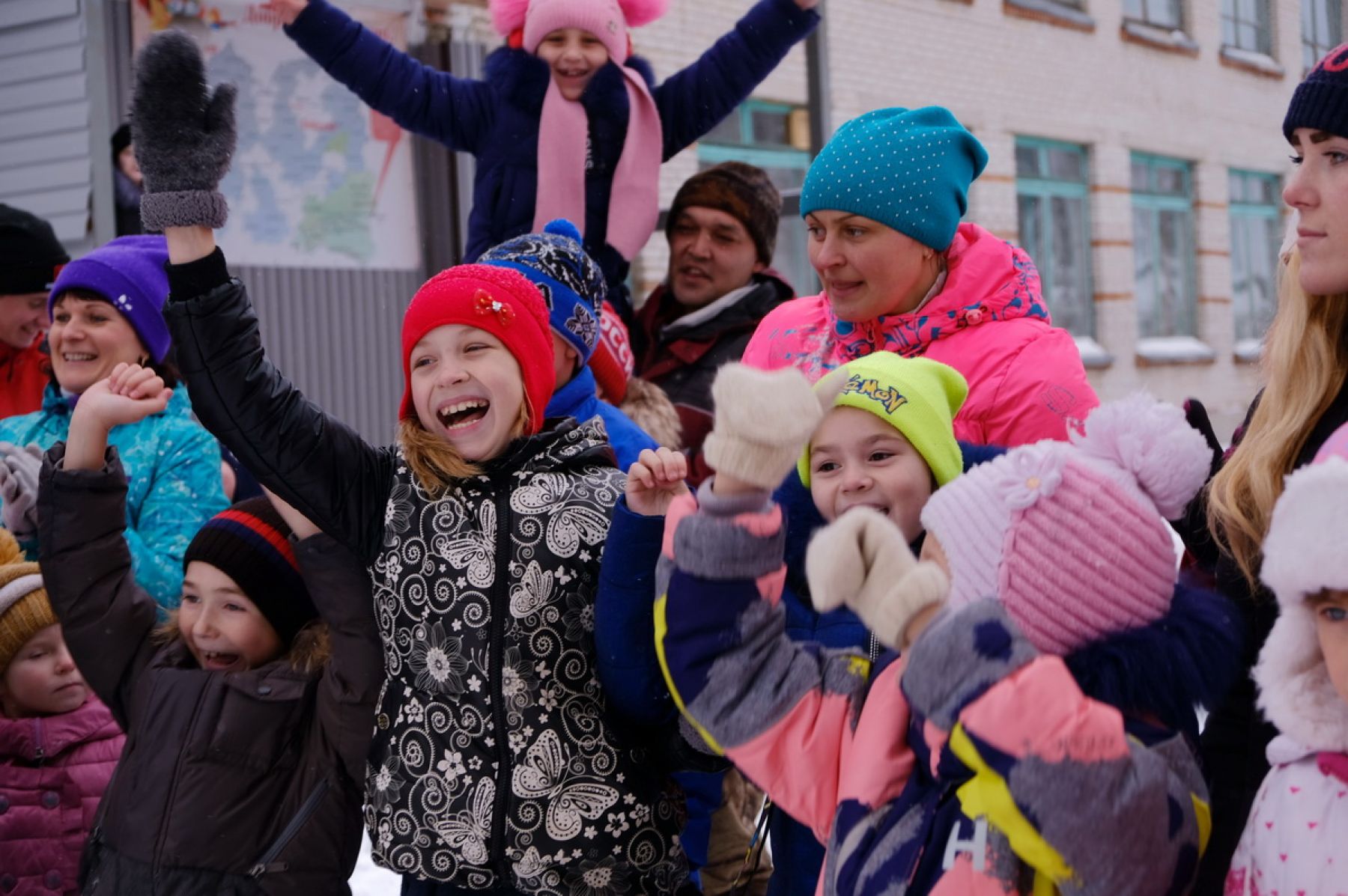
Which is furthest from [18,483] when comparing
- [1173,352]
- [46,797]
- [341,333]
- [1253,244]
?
[1253,244]

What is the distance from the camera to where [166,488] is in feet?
9.52

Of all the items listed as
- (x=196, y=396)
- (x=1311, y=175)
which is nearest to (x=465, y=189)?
(x=196, y=396)

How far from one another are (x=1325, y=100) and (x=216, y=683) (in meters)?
2.02

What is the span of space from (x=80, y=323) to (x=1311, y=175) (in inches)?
98.2

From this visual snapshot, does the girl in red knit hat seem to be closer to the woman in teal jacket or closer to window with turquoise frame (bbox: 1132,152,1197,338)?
the woman in teal jacket

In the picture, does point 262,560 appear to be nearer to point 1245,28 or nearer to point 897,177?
point 897,177

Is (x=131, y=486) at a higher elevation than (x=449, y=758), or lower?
higher

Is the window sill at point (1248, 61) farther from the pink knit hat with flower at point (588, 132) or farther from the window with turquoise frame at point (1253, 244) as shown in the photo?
the pink knit hat with flower at point (588, 132)

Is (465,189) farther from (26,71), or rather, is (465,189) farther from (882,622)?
(882,622)

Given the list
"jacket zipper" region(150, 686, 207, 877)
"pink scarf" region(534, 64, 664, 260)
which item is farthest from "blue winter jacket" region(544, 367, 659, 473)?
"pink scarf" region(534, 64, 664, 260)

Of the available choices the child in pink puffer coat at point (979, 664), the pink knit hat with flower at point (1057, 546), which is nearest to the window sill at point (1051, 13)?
the child in pink puffer coat at point (979, 664)

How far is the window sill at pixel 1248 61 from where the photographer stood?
14836mm

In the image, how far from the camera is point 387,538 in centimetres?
223

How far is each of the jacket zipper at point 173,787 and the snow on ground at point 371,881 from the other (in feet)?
3.37
